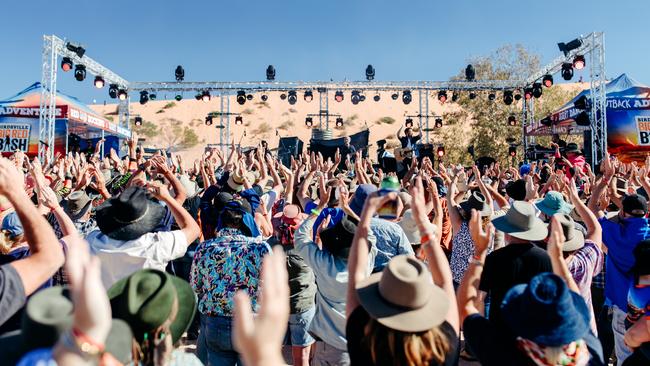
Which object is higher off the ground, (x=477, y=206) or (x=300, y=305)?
(x=477, y=206)

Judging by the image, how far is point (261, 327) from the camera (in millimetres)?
1053

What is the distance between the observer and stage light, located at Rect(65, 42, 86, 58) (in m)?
15.4

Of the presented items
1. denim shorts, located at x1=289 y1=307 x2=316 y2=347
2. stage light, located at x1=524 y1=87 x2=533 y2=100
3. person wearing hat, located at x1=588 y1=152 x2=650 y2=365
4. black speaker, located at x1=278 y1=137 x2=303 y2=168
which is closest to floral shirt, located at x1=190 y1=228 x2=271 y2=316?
denim shorts, located at x1=289 y1=307 x2=316 y2=347

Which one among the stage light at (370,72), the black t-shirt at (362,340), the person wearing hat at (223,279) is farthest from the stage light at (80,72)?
the black t-shirt at (362,340)

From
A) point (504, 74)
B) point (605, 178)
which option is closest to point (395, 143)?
point (504, 74)

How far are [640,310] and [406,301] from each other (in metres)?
1.84

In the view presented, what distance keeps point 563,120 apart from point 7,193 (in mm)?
18360

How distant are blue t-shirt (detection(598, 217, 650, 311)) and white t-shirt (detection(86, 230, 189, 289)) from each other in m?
3.35

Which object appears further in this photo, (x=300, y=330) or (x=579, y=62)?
(x=579, y=62)

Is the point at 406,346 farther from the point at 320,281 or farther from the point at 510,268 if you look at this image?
the point at 320,281

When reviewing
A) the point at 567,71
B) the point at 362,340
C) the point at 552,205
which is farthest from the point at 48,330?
the point at 567,71

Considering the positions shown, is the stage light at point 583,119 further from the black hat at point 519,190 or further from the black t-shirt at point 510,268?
the black t-shirt at point 510,268

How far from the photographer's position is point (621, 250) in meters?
3.82

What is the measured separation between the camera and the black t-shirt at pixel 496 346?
1838 millimetres
